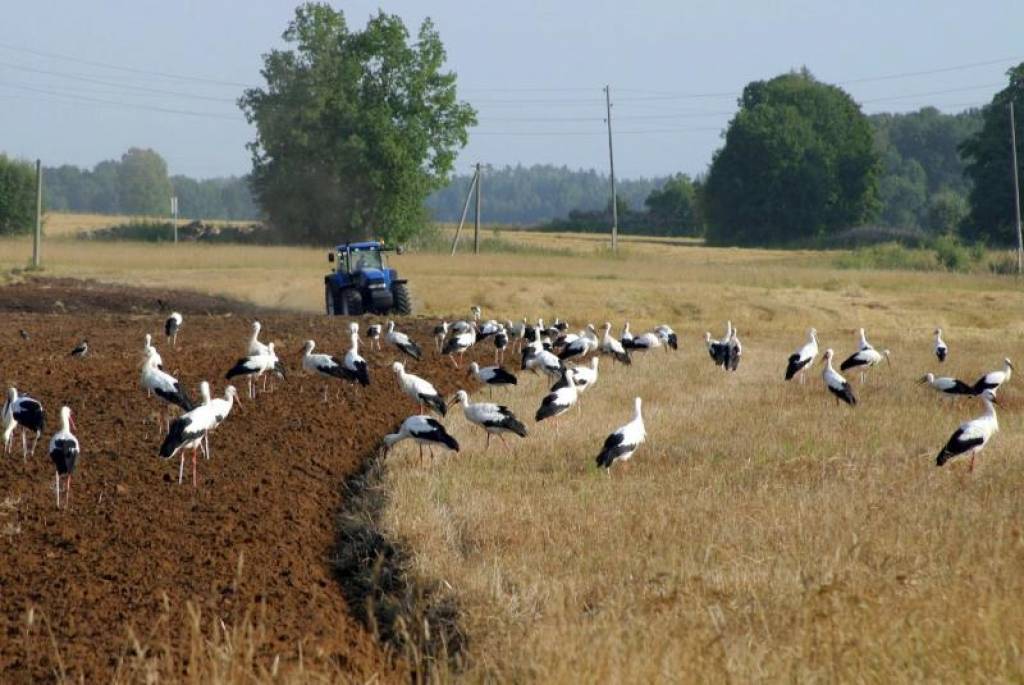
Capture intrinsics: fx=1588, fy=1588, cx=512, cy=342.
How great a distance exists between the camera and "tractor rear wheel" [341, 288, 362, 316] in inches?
1507

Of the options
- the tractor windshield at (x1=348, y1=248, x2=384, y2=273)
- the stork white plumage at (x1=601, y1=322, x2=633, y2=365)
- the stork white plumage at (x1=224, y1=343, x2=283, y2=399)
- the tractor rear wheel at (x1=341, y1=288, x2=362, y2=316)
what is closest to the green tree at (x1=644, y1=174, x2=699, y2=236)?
the tractor windshield at (x1=348, y1=248, x2=384, y2=273)

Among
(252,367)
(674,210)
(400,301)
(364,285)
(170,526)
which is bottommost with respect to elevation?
(170,526)

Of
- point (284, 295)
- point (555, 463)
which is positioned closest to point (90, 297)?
point (284, 295)

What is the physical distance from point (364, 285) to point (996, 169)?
179 ft

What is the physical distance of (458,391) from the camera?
1922 centimetres

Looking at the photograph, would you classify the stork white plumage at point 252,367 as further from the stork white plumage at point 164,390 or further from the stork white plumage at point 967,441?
the stork white plumage at point 967,441

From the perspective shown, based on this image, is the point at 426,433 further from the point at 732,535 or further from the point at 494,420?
the point at 732,535

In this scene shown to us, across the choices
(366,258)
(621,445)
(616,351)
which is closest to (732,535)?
(621,445)

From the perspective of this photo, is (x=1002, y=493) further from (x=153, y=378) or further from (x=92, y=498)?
(x=153, y=378)

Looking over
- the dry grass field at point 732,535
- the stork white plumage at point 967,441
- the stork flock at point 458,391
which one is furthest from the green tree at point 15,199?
the stork white plumage at point 967,441

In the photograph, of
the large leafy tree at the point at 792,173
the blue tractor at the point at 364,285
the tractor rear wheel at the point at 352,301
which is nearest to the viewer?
the blue tractor at the point at 364,285

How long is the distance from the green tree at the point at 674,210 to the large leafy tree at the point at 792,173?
16372 millimetres

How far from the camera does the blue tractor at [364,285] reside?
38.2 metres

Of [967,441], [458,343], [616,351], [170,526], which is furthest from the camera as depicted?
[616,351]
